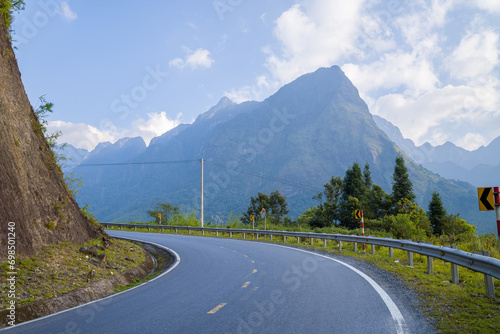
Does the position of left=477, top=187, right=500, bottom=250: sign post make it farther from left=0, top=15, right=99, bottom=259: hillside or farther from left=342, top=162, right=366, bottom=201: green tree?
left=342, top=162, right=366, bottom=201: green tree

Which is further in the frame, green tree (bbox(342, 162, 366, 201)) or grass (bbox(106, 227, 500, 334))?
green tree (bbox(342, 162, 366, 201))

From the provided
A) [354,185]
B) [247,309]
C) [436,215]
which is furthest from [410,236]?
[354,185]

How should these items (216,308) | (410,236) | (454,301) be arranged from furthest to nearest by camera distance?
(410,236) → (454,301) → (216,308)

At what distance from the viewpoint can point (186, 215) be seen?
4038 centimetres

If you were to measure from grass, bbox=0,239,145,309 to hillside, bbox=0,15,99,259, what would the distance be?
1.09 feet

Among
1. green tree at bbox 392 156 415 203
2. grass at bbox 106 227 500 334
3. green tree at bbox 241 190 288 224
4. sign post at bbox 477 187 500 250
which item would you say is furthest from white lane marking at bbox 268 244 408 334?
green tree at bbox 241 190 288 224

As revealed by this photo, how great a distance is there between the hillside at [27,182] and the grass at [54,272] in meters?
0.33

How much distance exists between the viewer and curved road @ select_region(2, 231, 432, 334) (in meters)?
4.65

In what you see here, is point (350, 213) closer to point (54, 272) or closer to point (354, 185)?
point (354, 185)

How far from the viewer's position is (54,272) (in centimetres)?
772

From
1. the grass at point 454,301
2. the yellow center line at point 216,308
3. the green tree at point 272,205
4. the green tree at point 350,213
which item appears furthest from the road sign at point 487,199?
the green tree at point 272,205

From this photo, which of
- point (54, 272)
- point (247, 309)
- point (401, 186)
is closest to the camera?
point (247, 309)

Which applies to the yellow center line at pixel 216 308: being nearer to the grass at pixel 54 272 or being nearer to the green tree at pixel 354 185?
the grass at pixel 54 272

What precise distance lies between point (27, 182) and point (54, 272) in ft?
9.39
